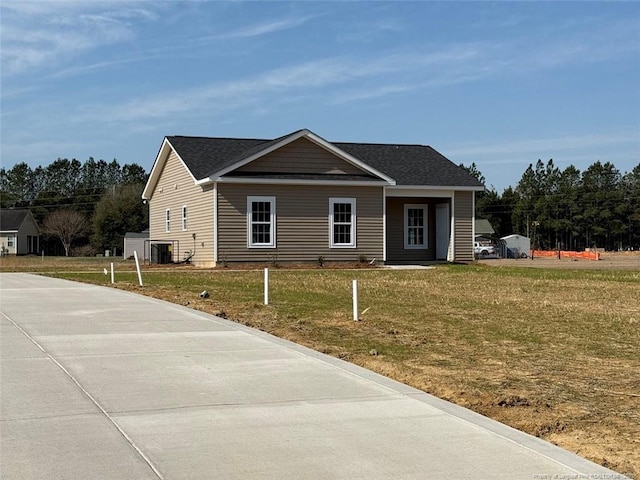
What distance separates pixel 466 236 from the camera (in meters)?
36.4

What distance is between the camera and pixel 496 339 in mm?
11047

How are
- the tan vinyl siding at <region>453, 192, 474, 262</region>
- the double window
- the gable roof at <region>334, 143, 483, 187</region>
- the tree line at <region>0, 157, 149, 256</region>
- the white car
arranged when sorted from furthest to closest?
the tree line at <region>0, 157, 149, 256</region> < the white car < the tan vinyl siding at <region>453, 192, 474, 262</region> < the gable roof at <region>334, 143, 483, 187</region> < the double window

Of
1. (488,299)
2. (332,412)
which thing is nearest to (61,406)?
(332,412)

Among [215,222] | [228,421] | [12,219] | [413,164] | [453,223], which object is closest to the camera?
[228,421]

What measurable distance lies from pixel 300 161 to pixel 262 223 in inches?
118

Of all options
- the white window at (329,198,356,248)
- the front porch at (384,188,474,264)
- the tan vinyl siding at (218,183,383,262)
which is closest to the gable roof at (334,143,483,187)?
the front porch at (384,188,474,264)

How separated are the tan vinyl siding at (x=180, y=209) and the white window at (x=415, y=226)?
→ 32.4ft

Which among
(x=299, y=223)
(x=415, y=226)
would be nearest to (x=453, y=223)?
(x=415, y=226)

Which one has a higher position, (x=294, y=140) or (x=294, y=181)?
(x=294, y=140)

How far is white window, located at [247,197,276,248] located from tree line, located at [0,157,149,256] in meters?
46.8

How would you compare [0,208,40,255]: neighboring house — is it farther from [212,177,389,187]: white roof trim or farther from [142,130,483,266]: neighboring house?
[212,177,389,187]: white roof trim

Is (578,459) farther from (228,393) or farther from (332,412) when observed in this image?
(228,393)

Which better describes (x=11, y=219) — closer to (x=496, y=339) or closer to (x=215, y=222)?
(x=215, y=222)

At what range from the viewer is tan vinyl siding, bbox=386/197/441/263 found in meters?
36.8
